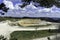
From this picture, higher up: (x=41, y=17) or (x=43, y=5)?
(x=43, y=5)

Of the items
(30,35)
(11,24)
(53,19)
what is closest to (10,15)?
(11,24)

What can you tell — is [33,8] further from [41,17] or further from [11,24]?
[11,24]

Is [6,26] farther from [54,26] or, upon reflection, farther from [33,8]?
[54,26]

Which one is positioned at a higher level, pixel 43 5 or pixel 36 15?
pixel 43 5

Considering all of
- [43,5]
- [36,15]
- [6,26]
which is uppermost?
[43,5]

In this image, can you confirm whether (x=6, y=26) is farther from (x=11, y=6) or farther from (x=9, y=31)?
(x=11, y=6)

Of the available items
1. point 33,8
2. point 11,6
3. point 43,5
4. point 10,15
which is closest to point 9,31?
point 10,15

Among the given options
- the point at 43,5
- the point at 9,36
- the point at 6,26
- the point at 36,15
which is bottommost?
the point at 9,36
